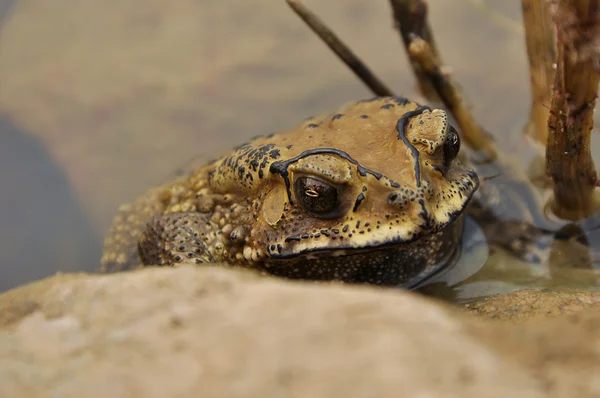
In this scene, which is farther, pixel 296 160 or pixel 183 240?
pixel 183 240

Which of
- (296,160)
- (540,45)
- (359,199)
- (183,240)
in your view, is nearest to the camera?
(359,199)

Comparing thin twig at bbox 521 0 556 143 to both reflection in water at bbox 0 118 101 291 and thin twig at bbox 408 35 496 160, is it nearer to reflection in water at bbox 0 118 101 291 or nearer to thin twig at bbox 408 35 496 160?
thin twig at bbox 408 35 496 160

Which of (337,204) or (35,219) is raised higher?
(337,204)

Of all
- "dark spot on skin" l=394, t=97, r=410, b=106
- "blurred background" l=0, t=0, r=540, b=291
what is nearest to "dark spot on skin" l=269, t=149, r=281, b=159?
"dark spot on skin" l=394, t=97, r=410, b=106

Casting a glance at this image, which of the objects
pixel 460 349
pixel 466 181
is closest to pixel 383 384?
pixel 460 349

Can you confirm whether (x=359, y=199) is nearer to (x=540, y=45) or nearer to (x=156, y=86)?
(x=540, y=45)

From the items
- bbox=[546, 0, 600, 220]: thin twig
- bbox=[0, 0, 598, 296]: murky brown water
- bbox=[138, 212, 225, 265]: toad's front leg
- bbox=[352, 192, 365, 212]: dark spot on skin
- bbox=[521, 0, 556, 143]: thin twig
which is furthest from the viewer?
bbox=[0, 0, 598, 296]: murky brown water

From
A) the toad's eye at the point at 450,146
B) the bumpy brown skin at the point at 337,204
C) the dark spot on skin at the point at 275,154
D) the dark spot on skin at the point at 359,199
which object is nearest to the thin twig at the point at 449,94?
the bumpy brown skin at the point at 337,204

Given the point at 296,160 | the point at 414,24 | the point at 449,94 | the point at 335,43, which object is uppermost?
the point at 414,24

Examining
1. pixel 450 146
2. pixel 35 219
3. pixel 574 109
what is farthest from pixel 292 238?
pixel 35 219
